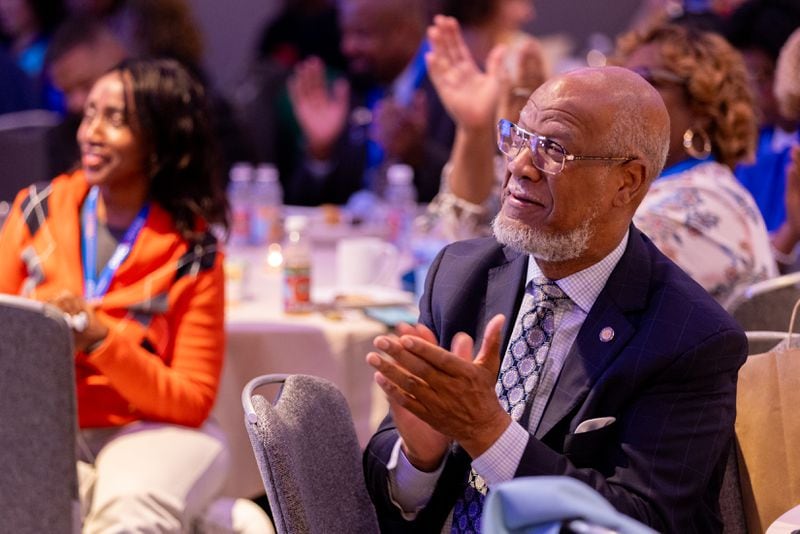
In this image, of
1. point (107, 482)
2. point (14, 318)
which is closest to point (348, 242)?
point (107, 482)

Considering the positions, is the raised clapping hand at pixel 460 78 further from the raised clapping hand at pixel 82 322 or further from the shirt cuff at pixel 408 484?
the shirt cuff at pixel 408 484

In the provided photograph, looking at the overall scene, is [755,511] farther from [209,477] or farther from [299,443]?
[209,477]

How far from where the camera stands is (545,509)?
1521mm

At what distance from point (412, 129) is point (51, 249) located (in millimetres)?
2204

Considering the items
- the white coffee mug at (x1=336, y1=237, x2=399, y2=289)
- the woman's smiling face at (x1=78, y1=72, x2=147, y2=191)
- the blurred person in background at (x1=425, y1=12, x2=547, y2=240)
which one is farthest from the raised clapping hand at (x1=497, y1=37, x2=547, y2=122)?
the woman's smiling face at (x1=78, y1=72, x2=147, y2=191)

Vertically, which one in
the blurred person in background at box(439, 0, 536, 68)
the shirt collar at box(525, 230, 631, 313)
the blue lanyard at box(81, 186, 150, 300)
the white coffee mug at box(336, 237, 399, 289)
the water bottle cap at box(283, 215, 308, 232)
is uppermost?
the shirt collar at box(525, 230, 631, 313)

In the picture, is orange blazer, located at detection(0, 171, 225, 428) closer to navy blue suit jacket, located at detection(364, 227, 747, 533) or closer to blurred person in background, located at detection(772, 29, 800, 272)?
navy blue suit jacket, located at detection(364, 227, 747, 533)

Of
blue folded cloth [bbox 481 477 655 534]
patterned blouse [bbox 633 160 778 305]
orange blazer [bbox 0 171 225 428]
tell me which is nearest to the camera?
blue folded cloth [bbox 481 477 655 534]

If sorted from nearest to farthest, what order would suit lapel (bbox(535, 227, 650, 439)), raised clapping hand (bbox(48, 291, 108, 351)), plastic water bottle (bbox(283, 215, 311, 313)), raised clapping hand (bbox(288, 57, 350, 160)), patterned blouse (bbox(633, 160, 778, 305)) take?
suit lapel (bbox(535, 227, 650, 439)) → raised clapping hand (bbox(48, 291, 108, 351)) → patterned blouse (bbox(633, 160, 778, 305)) → plastic water bottle (bbox(283, 215, 311, 313)) → raised clapping hand (bbox(288, 57, 350, 160))

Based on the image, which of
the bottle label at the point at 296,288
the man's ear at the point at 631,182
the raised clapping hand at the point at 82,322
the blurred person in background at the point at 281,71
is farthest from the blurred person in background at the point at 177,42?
the man's ear at the point at 631,182

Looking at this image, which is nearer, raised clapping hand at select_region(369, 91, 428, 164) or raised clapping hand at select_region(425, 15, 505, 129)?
raised clapping hand at select_region(425, 15, 505, 129)

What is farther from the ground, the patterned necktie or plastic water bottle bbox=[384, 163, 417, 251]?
Result: the patterned necktie

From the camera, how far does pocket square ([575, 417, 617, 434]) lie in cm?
210

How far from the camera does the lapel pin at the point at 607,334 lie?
2148mm
